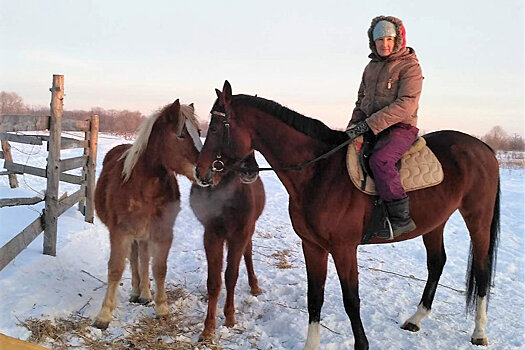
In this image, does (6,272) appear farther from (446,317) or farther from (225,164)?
(446,317)

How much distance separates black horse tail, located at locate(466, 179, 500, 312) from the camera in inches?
161

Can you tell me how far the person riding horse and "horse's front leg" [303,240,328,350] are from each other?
0.56 meters

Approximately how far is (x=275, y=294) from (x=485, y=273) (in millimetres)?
2290

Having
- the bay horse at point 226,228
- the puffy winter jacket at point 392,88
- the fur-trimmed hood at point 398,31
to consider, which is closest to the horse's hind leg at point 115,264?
the bay horse at point 226,228

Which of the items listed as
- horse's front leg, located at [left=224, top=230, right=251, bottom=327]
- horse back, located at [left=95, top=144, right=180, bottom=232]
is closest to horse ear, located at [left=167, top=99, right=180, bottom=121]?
horse back, located at [left=95, top=144, right=180, bottom=232]

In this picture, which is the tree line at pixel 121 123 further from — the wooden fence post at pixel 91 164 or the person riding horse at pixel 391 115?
the person riding horse at pixel 391 115

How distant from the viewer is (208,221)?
3746 millimetres

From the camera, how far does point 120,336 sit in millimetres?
3475

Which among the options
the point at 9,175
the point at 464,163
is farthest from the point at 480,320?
the point at 9,175

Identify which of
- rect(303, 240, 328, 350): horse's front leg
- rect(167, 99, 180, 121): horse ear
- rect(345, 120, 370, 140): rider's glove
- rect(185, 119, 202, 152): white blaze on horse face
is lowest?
rect(303, 240, 328, 350): horse's front leg

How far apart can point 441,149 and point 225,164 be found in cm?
225

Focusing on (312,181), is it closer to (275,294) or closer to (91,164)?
(275,294)

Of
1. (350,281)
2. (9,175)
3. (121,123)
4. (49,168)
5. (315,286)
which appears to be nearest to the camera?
(350,281)

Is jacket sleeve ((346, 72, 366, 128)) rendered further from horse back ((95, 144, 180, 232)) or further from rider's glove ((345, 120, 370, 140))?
horse back ((95, 144, 180, 232))
